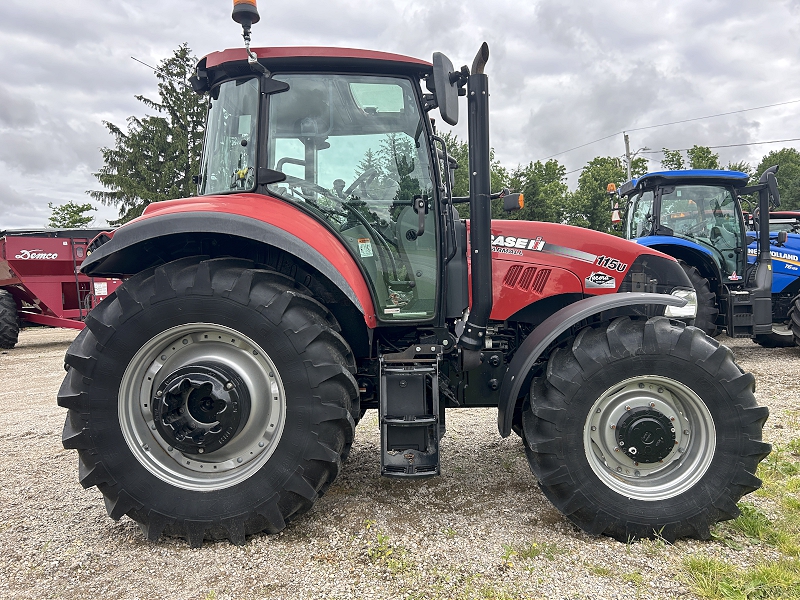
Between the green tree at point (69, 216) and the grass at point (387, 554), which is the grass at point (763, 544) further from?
the green tree at point (69, 216)

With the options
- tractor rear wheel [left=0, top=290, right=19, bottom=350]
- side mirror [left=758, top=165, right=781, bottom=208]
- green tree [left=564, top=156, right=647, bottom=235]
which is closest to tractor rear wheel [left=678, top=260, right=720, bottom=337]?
side mirror [left=758, top=165, right=781, bottom=208]

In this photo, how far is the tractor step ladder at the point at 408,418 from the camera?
102 inches

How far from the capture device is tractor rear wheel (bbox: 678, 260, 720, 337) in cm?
696

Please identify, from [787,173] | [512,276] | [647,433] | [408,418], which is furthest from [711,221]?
[787,173]

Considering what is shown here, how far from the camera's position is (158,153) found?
68.7 ft

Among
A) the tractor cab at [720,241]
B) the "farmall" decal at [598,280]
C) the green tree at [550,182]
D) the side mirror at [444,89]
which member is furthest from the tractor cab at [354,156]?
the green tree at [550,182]

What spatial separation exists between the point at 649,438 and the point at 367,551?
57.8 inches

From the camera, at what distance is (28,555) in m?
2.46

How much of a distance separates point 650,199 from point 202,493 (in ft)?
24.9

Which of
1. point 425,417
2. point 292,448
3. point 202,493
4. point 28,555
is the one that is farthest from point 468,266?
point 28,555

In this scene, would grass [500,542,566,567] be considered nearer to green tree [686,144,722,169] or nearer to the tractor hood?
the tractor hood

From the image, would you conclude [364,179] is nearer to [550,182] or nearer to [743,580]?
[743,580]

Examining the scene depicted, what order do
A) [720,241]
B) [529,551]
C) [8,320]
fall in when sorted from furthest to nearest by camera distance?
1. [8,320]
2. [720,241]
3. [529,551]

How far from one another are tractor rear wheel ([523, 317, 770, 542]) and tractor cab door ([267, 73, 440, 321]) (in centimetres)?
92
